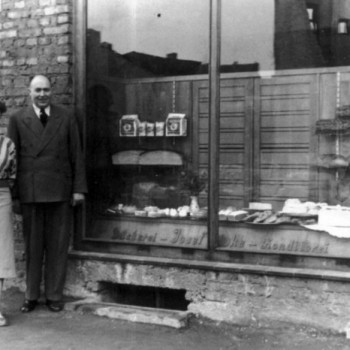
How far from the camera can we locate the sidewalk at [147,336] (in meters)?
4.97

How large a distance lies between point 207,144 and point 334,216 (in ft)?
4.10

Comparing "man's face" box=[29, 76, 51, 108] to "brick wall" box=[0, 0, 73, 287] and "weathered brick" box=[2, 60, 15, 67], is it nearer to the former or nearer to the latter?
"brick wall" box=[0, 0, 73, 287]

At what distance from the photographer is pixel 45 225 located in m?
6.05

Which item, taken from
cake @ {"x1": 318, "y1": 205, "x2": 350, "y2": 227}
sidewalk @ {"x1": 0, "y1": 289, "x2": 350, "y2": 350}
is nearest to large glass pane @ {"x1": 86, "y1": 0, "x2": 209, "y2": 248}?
sidewalk @ {"x1": 0, "y1": 289, "x2": 350, "y2": 350}

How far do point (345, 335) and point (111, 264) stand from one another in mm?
2106

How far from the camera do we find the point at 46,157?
19.3 feet

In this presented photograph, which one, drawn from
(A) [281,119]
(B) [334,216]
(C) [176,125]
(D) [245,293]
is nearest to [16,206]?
(C) [176,125]

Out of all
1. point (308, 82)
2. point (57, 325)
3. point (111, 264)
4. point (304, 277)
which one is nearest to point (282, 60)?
point (308, 82)

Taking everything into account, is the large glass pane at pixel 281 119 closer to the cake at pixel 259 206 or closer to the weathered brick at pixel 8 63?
the cake at pixel 259 206

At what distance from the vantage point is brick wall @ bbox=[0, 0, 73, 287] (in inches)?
247

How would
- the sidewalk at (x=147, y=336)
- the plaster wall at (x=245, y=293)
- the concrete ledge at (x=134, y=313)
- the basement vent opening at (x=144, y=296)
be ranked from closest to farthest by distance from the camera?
the sidewalk at (x=147, y=336) < the plaster wall at (x=245, y=293) < the concrete ledge at (x=134, y=313) < the basement vent opening at (x=144, y=296)

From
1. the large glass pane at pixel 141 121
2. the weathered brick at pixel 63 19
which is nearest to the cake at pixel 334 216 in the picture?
the large glass pane at pixel 141 121

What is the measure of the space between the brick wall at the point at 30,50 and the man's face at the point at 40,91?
0.37 meters

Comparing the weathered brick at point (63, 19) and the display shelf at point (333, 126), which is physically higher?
the weathered brick at point (63, 19)
